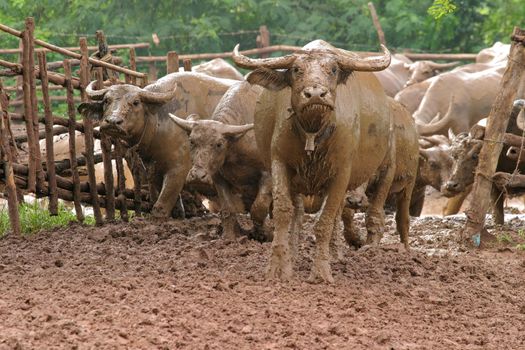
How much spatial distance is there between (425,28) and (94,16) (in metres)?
7.43

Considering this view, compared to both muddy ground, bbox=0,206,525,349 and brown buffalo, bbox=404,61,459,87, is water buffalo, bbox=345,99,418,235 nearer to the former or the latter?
muddy ground, bbox=0,206,525,349

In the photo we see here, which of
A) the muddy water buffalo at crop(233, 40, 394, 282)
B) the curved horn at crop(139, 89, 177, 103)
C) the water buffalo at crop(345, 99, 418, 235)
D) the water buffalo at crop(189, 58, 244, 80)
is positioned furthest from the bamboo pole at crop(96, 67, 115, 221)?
the water buffalo at crop(189, 58, 244, 80)

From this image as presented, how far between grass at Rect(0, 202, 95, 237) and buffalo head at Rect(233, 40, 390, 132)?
398 cm

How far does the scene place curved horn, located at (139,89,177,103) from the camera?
11.3 metres

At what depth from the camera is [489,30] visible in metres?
27.0

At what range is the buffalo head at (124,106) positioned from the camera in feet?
36.3

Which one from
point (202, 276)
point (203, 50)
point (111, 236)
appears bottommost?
point (203, 50)

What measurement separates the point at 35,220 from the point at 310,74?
488cm

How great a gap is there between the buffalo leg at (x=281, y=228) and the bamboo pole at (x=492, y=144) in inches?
160

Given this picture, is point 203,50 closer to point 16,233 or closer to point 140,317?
point 16,233

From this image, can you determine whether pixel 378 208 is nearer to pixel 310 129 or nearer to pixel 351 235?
pixel 351 235

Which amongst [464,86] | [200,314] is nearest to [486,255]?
[200,314]

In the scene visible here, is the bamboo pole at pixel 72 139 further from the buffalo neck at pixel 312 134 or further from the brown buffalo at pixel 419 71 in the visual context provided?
the brown buffalo at pixel 419 71

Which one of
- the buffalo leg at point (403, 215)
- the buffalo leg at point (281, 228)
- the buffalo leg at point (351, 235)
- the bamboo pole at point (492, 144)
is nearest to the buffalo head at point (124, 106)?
the buffalo leg at point (351, 235)
